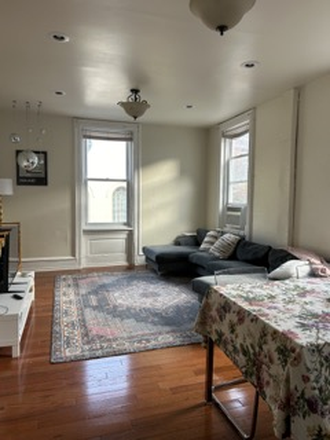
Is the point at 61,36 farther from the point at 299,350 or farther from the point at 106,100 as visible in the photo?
the point at 299,350

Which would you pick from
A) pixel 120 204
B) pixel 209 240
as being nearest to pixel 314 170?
pixel 209 240

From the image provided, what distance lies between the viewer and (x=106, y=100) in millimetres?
4438

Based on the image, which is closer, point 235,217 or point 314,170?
point 314,170

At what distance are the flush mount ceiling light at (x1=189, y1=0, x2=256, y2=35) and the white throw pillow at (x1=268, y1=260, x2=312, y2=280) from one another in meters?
2.06

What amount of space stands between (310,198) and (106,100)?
9.59 ft

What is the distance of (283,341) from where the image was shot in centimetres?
125

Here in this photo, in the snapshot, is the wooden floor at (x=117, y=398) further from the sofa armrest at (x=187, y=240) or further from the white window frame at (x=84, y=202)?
the sofa armrest at (x=187, y=240)

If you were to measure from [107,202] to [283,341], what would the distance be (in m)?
4.96

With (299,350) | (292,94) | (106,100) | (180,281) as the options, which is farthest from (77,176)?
(299,350)

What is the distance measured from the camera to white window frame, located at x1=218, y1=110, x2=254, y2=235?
486cm

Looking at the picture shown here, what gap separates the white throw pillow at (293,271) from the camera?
294cm

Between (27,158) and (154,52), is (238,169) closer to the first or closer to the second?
(154,52)

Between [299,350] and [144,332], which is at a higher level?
[299,350]

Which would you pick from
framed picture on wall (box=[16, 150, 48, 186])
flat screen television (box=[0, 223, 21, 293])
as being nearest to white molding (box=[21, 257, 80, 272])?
flat screen television (box=[0, 223, 21, 293])
